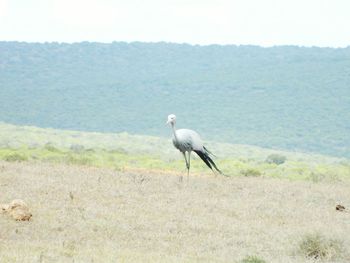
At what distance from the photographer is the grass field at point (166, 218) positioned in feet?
40.9

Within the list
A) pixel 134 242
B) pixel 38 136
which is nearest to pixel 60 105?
pixel 38 136

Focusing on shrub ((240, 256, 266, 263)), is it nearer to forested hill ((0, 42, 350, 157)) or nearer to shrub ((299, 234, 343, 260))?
shrub ((299, 234, 343, 260))

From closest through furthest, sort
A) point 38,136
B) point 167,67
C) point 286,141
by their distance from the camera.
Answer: point 38,136 → point 286,141 → point 167,67

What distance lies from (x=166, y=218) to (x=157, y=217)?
0.15 meters

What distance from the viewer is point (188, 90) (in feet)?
334

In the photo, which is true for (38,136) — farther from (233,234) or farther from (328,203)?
(233,234)

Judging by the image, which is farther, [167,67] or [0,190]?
[167,67]

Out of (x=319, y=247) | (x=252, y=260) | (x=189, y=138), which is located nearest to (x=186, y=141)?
(x=189, y=138)

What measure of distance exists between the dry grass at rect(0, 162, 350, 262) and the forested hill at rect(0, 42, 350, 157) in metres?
58.4

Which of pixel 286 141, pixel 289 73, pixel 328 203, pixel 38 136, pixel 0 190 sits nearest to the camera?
pixel 0 190

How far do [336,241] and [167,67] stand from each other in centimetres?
10574

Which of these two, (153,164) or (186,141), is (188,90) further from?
(186,141)

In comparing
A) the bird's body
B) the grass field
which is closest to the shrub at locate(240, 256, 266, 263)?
the grass field

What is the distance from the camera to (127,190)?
1805 cm
